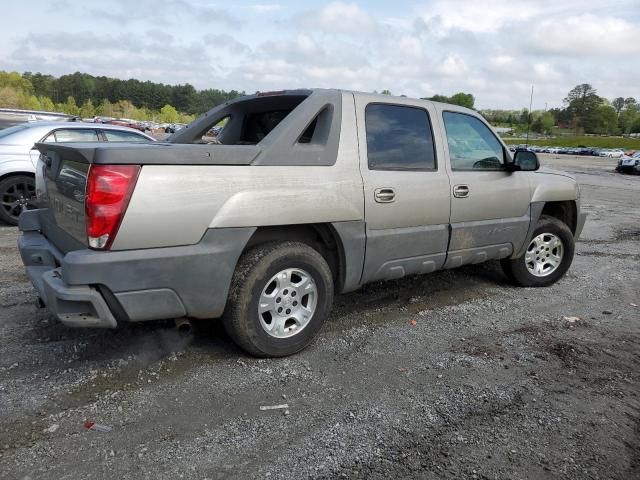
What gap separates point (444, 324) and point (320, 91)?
2.20m

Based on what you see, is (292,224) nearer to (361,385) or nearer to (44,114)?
(361,385)

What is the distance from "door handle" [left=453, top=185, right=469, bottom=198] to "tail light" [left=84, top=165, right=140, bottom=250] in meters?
2.71

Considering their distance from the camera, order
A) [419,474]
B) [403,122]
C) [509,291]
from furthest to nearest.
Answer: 1. [509,291]
2. [403,122]
3. [419,474]

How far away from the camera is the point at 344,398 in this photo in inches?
125

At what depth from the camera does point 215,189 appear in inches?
125

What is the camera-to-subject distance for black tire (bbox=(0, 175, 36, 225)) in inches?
310

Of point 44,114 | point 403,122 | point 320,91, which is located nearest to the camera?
point 320,91

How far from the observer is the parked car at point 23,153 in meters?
7.79

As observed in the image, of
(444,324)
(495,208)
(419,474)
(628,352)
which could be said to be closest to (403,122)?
(495,208)

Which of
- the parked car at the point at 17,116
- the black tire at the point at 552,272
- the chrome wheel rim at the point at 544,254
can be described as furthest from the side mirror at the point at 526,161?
the parked car at the point at 17,116

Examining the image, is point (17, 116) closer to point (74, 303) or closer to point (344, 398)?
point (74, 303)

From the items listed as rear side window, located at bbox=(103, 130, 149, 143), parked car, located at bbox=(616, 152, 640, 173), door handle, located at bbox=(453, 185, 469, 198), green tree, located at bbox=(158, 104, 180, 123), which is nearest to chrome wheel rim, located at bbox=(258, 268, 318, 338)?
door handle, located at bbox=(453, 185, 469, 198)

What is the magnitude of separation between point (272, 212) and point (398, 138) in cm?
141

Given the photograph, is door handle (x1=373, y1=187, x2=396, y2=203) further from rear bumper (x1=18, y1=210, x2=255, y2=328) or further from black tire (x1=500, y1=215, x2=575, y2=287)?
black tire (x1=500, y1=215, x2=575, y2=287)
